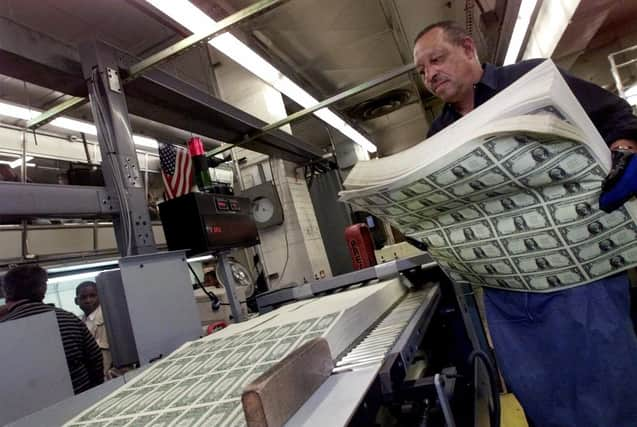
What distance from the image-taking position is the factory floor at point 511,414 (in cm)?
208

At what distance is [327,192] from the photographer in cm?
532

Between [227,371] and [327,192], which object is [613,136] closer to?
[227,371]

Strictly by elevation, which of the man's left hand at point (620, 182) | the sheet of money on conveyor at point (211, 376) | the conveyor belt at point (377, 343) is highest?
the man's left hand at point (620, 182)

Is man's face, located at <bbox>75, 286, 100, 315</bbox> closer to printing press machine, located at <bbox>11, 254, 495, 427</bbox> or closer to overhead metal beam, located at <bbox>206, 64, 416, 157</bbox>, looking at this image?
overhead metal beam, located at <bbox>206, 64, 416, 157</bbox>

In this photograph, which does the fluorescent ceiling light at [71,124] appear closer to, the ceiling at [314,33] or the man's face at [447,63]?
the ceiling at [314,33]

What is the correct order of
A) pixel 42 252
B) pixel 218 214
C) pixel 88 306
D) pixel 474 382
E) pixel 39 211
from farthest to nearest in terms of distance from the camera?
1. pixel 42 252
2. pixel 88 306
3. pixel 218 214
4. pixel 39 211
5. pixel 474 382

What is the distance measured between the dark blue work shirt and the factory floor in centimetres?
167

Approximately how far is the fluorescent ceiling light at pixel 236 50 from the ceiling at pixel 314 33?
1.10 feet

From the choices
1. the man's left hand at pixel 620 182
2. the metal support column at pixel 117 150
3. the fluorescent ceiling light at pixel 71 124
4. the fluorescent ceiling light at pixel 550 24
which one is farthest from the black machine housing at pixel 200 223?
the fluorescent ceiling light at pixel 550 24

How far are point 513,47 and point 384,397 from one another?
435cm

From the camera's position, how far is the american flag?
96.9 inches

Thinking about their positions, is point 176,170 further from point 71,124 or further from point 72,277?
point 72,277

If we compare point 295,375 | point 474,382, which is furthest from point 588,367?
point 295,375

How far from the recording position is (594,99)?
3.06 ft
